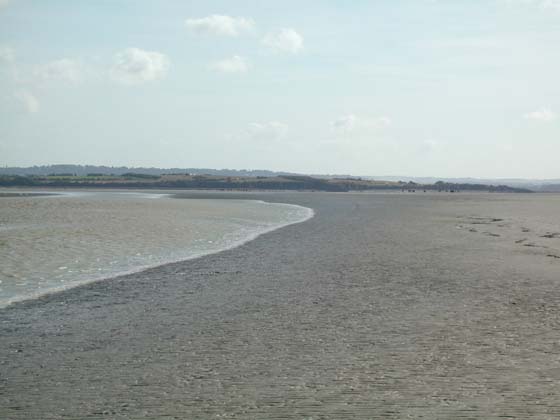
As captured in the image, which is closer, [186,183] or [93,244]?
[93,244]

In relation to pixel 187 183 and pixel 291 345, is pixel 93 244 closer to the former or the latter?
pixel 291 345

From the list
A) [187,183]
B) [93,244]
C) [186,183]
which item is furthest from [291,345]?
[187,183]

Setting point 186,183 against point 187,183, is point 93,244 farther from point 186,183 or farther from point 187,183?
point 187,183

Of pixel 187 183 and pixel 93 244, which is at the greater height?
pixel 187 183

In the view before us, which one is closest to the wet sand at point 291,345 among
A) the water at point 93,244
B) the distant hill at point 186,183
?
the water at point 93,244

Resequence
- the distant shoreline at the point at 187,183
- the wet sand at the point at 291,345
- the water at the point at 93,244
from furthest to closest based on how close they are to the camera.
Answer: the distant shoreline at the point at 187,183 < the water at the point at 93,244 < the wet sand at the point at 291,345

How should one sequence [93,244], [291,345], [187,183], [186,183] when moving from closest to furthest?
[291,345] < [93,244] < [186,183] < [187,183]

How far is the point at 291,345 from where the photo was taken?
433 inches

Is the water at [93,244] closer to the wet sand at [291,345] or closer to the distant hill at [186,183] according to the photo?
the wet sand at [291,345]

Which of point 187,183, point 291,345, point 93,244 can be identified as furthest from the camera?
point 187,183

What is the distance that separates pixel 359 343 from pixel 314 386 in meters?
2.45

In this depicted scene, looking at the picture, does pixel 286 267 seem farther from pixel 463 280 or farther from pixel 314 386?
pixel 314 386

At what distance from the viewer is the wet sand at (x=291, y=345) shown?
816cm

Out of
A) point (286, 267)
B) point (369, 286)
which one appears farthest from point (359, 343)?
point (286, 267)
